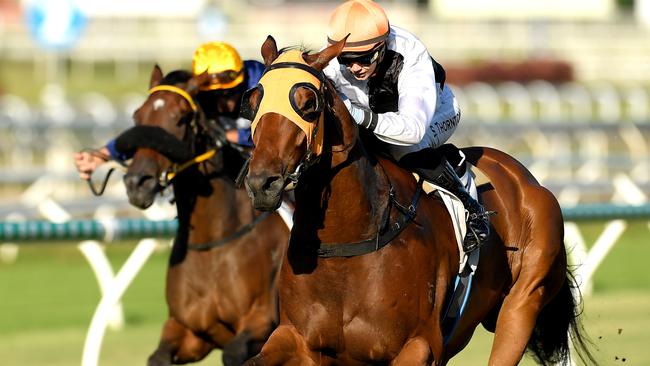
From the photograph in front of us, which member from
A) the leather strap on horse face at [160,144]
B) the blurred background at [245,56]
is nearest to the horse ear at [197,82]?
the leather strap on horse face at [160,144]

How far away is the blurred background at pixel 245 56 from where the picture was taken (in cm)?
959

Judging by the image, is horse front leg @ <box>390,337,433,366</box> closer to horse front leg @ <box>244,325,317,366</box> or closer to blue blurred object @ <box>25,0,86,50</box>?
horse front leg @ <box>244,325,317,366</box>

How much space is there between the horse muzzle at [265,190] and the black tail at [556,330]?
250 centimetres

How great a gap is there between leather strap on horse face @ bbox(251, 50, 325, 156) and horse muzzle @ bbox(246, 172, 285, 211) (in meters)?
0.23

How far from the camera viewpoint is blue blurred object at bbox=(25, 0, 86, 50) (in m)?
19.4

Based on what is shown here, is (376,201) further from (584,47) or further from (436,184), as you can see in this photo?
(584,47)

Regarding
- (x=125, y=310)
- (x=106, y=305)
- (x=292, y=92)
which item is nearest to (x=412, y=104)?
(x=292, y=92)

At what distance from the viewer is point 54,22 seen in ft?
63.4

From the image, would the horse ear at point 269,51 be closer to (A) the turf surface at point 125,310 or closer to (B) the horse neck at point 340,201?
(B) the horse neck at point 340,201

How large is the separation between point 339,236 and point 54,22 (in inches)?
600

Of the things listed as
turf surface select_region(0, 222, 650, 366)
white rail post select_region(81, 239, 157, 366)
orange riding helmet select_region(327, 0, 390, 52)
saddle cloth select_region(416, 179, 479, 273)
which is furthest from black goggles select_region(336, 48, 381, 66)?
white rail post select_region(81, 239, 157, 366)

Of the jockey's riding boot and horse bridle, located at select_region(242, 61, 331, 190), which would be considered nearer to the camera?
horse bridle, located at select_region(242, 61, 331, 190)

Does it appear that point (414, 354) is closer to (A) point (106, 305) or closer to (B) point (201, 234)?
(B) point (201, 234)

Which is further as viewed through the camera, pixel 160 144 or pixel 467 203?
pixel 160 144
